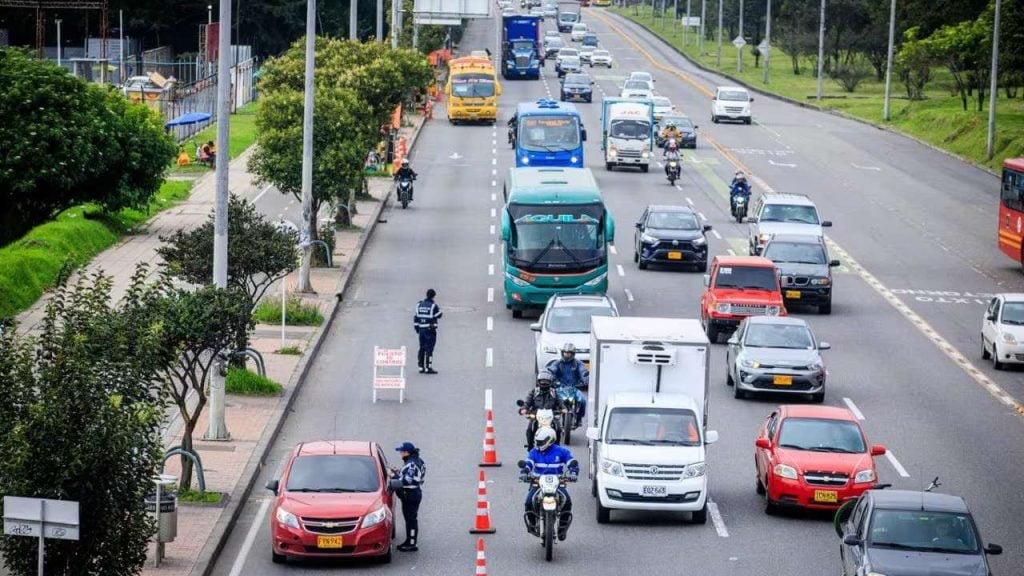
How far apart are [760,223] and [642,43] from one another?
111122 millimetres

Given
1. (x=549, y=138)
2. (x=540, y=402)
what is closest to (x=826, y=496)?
(x=540, y=402)

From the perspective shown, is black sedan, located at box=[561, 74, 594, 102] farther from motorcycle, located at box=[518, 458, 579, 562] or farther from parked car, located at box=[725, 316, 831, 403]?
motorcycle, located at box=[518, 458, 579, 562]

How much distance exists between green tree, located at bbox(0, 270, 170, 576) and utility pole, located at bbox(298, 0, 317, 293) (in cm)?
2361

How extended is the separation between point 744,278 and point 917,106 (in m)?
55.7

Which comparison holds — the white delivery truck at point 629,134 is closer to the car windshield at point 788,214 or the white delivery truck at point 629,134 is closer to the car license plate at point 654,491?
the car windshield at point 788,214

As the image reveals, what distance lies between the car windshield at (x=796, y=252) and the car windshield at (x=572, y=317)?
29.8 feet

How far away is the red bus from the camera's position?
50.2 m

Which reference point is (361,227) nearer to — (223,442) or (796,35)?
(223,442)

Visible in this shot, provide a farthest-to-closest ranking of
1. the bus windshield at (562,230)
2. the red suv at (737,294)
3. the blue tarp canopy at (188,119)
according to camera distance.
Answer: the blue tarp canopy at (188,119) < the bus windshield at (562,230) < the red suv at (737,294)

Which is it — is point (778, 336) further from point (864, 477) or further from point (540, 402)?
point (864, 477)

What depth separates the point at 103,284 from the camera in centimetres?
2227

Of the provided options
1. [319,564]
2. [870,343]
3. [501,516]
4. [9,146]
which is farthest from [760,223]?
[319,564]

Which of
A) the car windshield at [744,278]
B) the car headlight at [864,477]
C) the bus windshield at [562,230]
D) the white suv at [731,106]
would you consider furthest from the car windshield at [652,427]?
the white suv at [731,106]

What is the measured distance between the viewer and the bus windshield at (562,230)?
45094 mm
